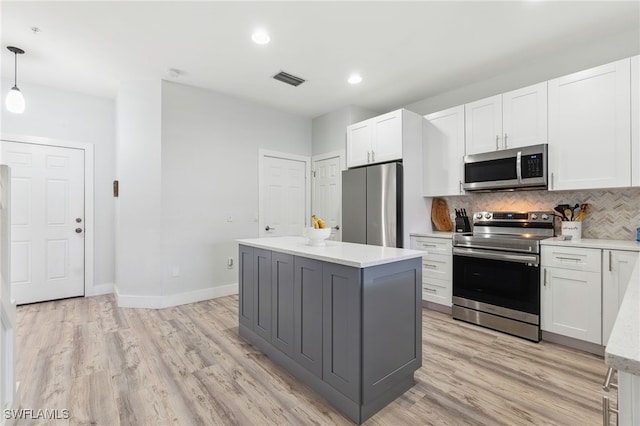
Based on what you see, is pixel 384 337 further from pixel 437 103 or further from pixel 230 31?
pixel 437 103

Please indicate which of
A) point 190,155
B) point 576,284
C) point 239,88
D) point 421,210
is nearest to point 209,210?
point 190,155

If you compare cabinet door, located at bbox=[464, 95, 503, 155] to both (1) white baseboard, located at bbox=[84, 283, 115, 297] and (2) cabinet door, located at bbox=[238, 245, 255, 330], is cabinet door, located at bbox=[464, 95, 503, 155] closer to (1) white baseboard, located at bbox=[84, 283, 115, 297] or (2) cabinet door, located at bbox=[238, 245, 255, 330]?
(2) cabinet door, located at bbox=[238, 245, 255, 330]

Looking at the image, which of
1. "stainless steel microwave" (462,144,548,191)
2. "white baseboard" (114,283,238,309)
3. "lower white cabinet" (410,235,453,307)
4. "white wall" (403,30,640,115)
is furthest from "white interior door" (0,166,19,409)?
"white wall" (403,30,640,115)

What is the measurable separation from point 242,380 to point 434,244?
8.16 ft

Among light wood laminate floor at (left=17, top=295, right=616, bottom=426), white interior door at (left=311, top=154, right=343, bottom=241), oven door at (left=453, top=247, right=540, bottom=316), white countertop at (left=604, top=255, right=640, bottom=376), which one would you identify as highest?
white interior door at (left=311, top=154, right=343, bottom=241)

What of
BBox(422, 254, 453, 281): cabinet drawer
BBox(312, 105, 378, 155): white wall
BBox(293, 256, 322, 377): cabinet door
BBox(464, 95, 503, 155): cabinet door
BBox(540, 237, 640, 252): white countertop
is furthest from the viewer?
BBox(312, 105, 378, 155): white wall

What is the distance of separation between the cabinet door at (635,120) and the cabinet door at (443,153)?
1373 mm

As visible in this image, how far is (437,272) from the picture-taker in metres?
3.49

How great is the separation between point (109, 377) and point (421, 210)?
3513 mm

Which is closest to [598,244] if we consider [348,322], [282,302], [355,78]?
[348,322]

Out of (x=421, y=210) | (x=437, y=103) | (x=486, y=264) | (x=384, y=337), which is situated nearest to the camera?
(x=384, y=337)

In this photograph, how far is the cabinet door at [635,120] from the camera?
2.40m

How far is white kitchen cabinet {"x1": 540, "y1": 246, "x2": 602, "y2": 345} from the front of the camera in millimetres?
2436

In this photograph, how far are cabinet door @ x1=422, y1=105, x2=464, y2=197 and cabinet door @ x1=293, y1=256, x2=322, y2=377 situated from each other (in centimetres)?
236
